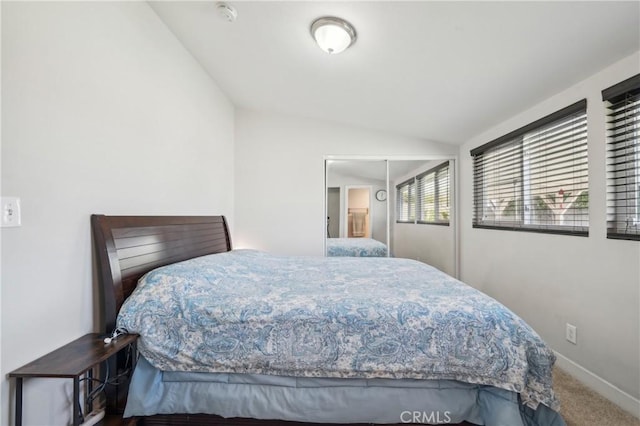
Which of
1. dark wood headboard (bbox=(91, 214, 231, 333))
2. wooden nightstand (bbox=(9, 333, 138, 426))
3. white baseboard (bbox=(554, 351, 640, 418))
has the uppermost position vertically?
Answer: dark wood headboard (bbox=(91, 214, 231, 333))

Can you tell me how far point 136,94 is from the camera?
5.88 feet

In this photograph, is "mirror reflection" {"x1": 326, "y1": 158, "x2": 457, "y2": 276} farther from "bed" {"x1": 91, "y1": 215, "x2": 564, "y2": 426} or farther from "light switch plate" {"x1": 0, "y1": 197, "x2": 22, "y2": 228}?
"light switch plate" {"x1": 0, "y1": 197, "x2": 22, "y2": 228}

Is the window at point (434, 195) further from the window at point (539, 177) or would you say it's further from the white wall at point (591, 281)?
→ the white wall at point (591, 281)

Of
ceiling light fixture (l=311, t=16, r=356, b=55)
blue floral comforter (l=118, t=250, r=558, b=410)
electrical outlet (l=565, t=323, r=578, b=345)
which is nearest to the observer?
blue floral comforter (l=118, t=250, r=558, b=410)

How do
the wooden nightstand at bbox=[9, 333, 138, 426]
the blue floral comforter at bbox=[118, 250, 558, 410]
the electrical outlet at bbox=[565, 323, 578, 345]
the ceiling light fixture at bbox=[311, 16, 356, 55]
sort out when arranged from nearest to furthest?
the wooden nightstand at bbox=[9, 333, 138, 426] → the blue floral comforter at bbox=[118, 250, 558, 410] → the ceiling light fixture at bbox=[311, 16, 356, 55] → the electrical outlet at bbox=[565, 323, 578, 345]

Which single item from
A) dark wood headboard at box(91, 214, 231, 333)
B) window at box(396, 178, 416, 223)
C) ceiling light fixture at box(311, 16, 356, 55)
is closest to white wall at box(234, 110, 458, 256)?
window at box(396, 178, 416, 223)

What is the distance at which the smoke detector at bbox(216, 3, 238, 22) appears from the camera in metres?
1.83

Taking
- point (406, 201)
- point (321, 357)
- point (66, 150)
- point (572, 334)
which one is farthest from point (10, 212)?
point (406, 201)

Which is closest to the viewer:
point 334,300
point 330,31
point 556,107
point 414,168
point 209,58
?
point 334,300

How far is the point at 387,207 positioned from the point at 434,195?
2.15ft

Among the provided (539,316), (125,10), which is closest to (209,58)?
(125,10)

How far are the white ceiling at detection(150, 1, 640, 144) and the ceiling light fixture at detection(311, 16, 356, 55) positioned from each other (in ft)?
0.14

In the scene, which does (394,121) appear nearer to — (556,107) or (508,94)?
Answer: (508,94)

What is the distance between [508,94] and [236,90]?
268 centimetres
